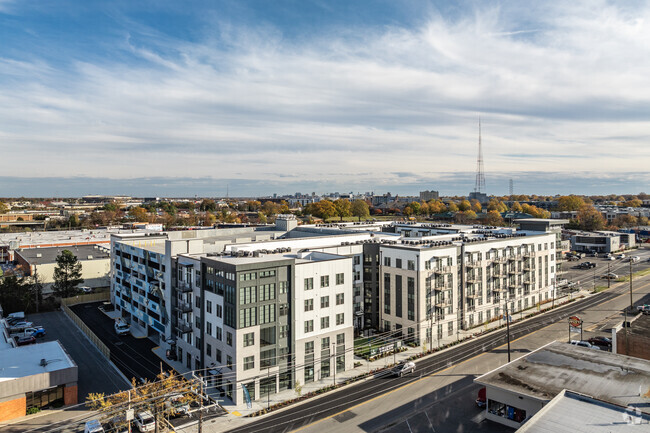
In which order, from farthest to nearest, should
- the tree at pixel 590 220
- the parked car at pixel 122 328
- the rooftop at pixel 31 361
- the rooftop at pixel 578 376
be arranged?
the tree at pixel 590 220, the parked car at pixel 122 328, the rooftop at pixel 31 361, the rooftop at pixel 578 376

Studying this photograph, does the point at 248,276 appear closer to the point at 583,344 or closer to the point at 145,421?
the point at 145,421

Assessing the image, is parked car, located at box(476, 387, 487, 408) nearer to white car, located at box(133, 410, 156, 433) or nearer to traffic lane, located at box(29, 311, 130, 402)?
white car, located at box(133, 410, 156, 433)

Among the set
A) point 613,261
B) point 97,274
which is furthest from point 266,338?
A: point 613,261

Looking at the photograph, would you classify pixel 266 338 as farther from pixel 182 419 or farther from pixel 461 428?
pixel 461 428

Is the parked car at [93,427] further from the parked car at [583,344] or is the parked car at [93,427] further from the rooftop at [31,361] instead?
the parked car at [583,344]

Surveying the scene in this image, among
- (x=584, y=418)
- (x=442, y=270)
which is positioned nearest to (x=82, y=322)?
(x=442, y=270)

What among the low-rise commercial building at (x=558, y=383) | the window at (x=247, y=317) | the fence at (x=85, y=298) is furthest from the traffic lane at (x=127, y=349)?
the low-rise commercial building at (x=558, y=383)

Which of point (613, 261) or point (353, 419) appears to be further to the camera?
point (613, 261)
